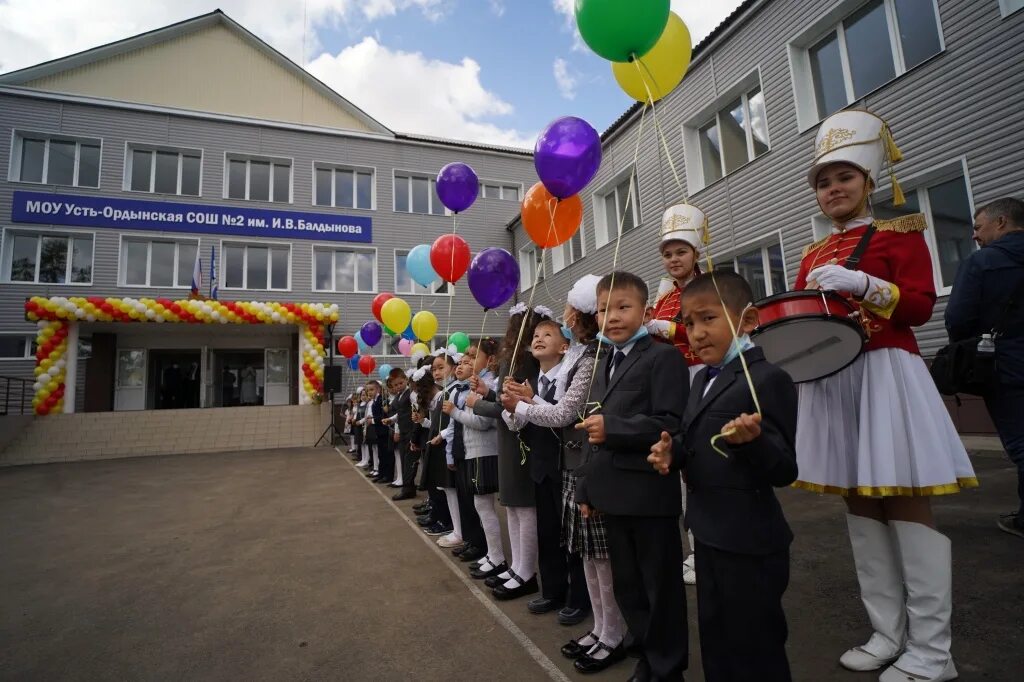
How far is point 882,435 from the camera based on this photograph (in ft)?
6.74

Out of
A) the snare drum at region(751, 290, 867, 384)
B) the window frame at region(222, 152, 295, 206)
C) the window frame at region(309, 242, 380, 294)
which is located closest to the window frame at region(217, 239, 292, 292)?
the window frame at region(309, 242, 380, 294)

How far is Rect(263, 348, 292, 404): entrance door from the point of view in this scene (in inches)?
766

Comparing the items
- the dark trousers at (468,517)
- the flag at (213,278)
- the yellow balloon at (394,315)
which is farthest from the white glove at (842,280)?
the flag at (213,278)

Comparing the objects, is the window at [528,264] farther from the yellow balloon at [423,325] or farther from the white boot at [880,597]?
the white boot at [880,597]

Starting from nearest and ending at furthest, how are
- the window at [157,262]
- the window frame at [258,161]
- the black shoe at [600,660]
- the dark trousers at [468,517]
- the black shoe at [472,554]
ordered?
the black shoe at [600,660]
the black shoe at [472,554]
the dark trousers at [468,517]
the window at [157,262]
the window frame at [258,161]

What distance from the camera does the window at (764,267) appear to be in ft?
29.0

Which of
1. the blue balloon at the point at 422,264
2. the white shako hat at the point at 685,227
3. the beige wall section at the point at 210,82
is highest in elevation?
the beige wall section at the point at 210,82

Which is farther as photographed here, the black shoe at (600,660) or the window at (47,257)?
the window at (47,257)

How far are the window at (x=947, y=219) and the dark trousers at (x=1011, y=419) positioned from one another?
399 cm

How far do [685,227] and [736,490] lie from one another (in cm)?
191

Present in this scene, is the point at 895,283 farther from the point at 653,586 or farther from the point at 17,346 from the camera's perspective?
the point at 17,346

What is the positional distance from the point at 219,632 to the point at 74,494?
291 inches

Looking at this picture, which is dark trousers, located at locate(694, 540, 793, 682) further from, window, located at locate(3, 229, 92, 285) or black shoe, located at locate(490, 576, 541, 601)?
window, located at locate(3, 229, 92, 285)

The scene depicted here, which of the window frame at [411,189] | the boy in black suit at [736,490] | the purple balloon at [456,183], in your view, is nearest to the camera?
the boy in black suit at [736,490]
